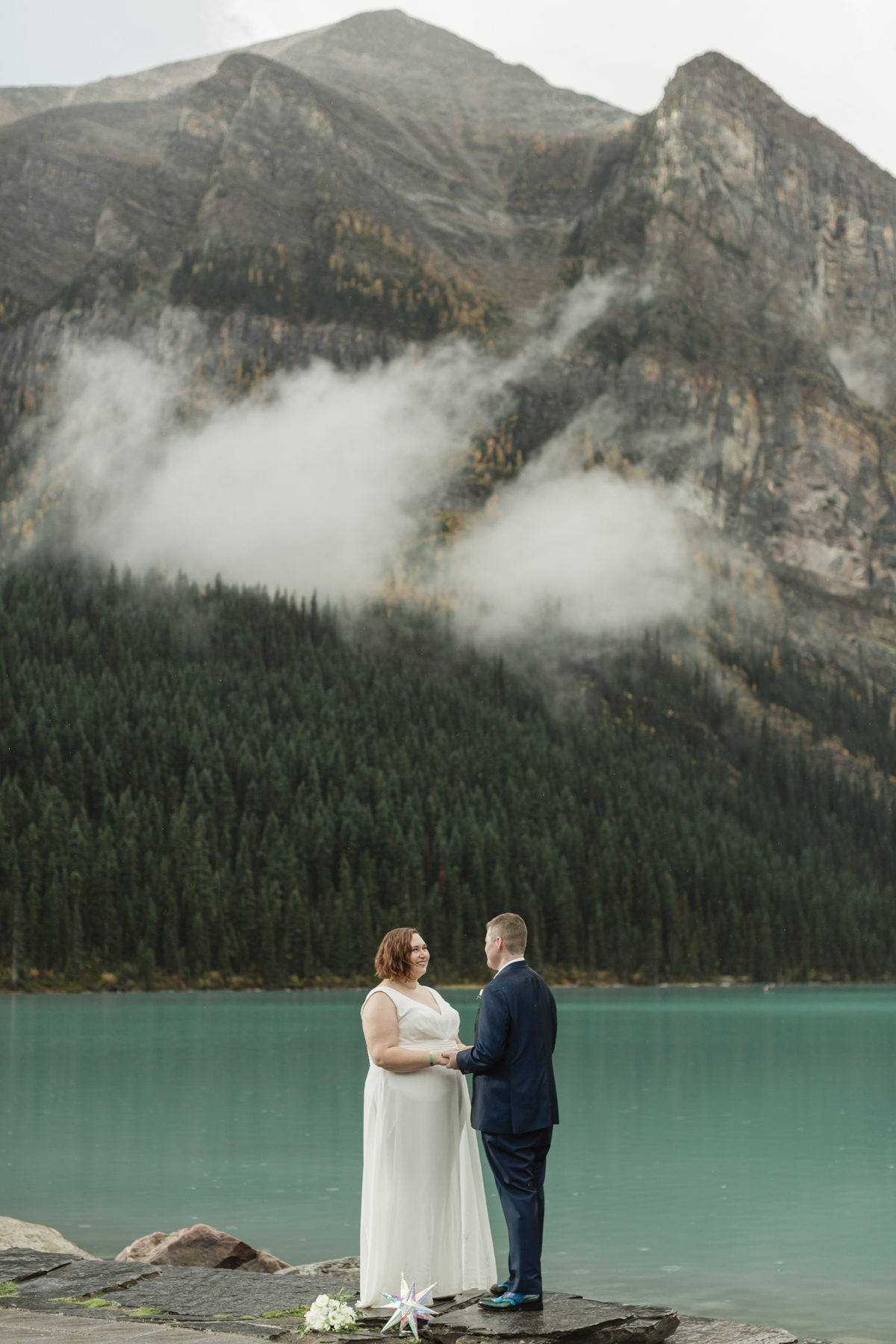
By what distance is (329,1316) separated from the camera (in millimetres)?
11148

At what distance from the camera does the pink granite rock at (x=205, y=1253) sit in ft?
63.2

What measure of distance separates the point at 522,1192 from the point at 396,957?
226 cm

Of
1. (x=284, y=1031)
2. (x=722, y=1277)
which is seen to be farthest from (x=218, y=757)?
(x=722, y=1277)

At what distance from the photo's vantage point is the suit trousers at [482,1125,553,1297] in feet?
38.4

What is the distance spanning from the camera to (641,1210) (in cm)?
2906

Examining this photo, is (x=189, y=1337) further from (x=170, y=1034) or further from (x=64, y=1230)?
(x=170, y=1034)

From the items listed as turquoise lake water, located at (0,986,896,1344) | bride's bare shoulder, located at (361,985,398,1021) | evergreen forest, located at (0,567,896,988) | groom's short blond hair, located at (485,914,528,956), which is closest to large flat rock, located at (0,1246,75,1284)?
bride's bare shoulder, located at (361,985,398,1021)

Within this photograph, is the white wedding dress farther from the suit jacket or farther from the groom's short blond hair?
the groom's short blond hair

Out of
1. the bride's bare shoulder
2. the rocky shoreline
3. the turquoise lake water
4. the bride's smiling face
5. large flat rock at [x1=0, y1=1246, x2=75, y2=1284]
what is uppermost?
the bride's smiling face

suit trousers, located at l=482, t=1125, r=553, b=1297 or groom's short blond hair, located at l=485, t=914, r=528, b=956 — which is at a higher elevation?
groom's short blond hair, located at l=485, t=914, r=528, b=956

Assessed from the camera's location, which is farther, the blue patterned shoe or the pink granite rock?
the pink granite rock

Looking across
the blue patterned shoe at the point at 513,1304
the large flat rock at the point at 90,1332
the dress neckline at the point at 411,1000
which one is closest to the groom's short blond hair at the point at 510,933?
the dress neckline at the point at 411,1000

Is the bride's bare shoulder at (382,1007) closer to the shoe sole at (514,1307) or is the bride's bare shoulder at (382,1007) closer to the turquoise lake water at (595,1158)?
the shoe sole at (514,1307)

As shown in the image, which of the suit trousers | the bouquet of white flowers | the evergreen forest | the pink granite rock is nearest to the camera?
the bouquet of white flowers
